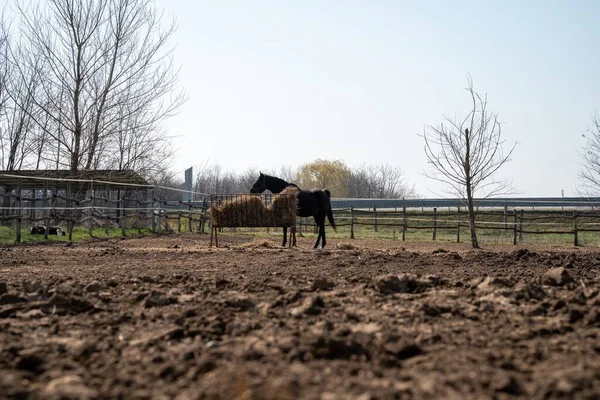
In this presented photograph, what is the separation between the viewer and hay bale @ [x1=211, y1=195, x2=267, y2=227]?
17.2m

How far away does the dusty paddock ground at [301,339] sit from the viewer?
3.22 m

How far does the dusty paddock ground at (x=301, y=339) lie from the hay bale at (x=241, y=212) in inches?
377

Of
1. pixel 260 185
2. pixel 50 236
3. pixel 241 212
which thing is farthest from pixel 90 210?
pixel 241 212

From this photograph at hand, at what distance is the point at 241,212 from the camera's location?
56.7 feet

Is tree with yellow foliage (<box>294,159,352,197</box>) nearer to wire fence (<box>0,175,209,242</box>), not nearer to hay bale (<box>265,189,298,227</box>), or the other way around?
wire fence (<box>0,175,209,242</box>)

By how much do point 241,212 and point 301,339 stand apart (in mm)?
13265

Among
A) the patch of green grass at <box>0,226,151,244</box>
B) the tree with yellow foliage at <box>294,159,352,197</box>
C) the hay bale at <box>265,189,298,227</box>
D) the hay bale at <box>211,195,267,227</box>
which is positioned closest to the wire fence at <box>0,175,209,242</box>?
the patch of green grass at <box>0,226,151,244</box>

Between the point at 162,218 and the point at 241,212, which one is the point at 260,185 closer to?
the point at 241,212

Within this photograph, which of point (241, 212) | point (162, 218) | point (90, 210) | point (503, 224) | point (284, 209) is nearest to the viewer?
point (284, 209)

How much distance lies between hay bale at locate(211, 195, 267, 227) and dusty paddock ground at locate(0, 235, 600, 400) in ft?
31.4

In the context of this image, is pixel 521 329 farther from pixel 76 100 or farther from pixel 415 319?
pixel 76 100

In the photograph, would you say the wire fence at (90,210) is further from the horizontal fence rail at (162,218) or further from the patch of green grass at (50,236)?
the patch of green grass at (50,236)

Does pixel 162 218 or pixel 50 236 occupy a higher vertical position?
pixel 162 218

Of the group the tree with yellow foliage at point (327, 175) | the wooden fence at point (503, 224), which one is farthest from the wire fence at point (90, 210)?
the tree with yellow foliage at point (327, 175)
